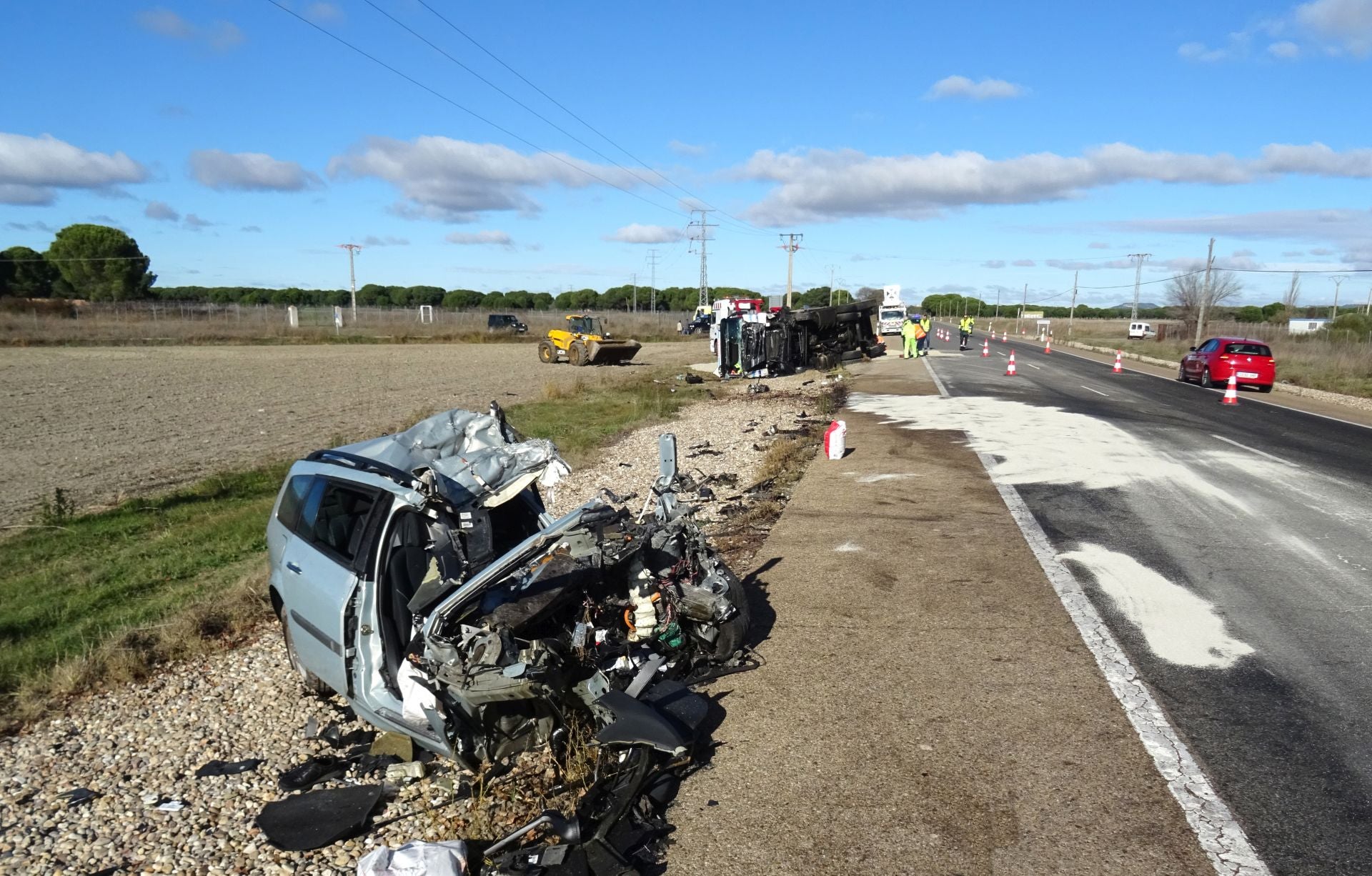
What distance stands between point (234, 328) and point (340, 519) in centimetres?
6284

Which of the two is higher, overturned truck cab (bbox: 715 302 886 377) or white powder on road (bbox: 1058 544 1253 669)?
overturned truck cab (bbox: 715 302 886 377)

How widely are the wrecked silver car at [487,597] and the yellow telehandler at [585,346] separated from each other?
109 ft

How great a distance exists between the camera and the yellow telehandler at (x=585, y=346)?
39562 mm

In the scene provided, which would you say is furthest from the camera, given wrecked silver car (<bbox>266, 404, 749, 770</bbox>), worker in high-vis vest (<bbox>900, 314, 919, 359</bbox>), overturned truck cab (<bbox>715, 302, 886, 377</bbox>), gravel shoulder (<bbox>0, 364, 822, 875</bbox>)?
worker in high-vis vest (<bbox>900, 314, 919, 359</bbox>)

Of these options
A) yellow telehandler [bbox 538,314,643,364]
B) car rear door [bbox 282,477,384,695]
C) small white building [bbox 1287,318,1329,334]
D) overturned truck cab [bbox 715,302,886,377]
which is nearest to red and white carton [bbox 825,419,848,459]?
car rear door [bbox 282,477,384,695]

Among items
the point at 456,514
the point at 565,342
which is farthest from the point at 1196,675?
the point at 565,342

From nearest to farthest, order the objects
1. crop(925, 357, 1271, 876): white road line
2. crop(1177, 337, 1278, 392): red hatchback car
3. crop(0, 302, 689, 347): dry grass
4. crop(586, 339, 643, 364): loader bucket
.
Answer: crop(925, 357, 1271, 876): white road line < crop(1177, 337, 1278, 392): red hatchback car < crop(586, 339, 643, 364): loader bucket < crop(0, 302, 689, 347): dry grass

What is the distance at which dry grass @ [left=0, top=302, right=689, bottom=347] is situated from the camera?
2032 inches

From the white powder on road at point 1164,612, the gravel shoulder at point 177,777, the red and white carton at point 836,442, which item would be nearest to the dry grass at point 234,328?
the red and white carton at point 836,442

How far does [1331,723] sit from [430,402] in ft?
79.2

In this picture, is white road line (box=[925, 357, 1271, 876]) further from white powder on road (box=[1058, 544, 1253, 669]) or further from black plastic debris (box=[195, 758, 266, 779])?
black plastic debris (box=[195, 758, 266, 779])

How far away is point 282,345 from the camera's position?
5591 cm

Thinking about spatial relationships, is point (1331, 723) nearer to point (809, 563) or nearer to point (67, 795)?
point (809, 563)

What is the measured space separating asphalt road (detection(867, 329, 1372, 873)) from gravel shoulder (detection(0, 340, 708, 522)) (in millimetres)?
13601
